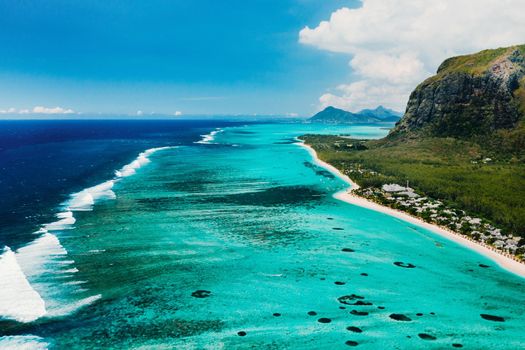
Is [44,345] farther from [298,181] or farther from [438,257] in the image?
[298,181]

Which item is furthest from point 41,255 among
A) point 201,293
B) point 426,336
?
point 426,336

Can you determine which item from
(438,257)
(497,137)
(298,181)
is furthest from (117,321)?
(497,137)

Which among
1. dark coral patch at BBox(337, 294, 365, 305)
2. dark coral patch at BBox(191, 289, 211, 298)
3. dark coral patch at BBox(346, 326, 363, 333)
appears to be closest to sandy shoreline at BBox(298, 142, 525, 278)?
dark coral patch at BBox(337, 294, 365, 305)

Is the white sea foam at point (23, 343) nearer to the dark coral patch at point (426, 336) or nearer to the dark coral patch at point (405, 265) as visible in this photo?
the dark coral patch at point (426, 336)

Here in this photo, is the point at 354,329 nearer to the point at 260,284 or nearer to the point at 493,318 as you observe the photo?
the point at 260,284

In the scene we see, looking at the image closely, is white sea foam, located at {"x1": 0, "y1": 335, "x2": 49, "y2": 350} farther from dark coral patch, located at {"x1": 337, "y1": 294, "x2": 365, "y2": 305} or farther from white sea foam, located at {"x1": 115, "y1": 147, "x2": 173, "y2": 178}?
white sea foam, located at {"x1": 115, "y1": 147, "x2": 173, "y2": 178}

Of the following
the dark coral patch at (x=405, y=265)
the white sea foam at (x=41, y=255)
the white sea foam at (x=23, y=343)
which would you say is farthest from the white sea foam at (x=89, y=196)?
the dark coral patch at (x=405, y=265)
